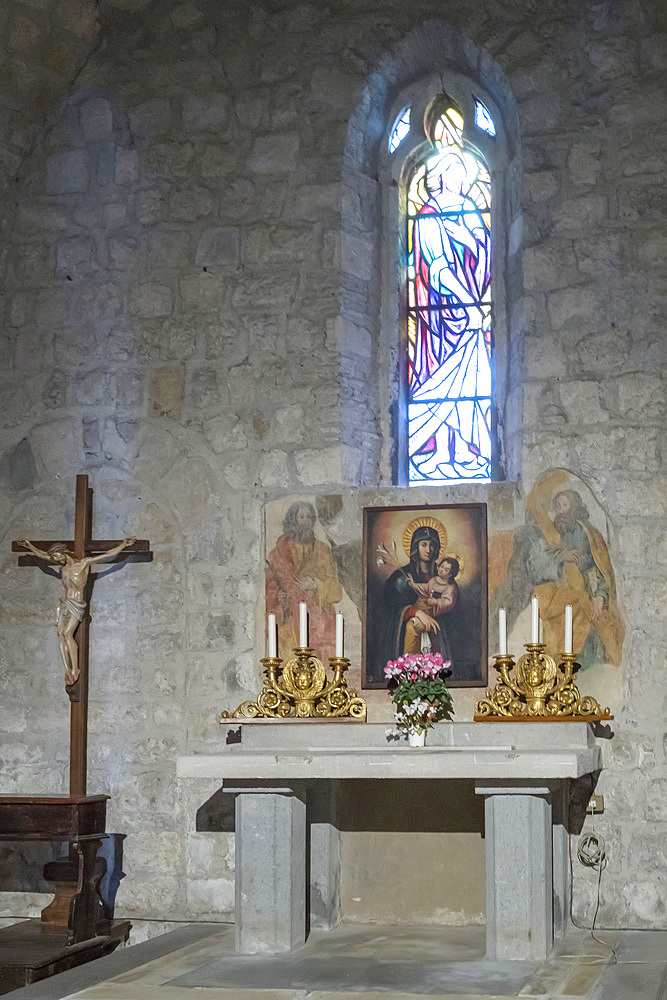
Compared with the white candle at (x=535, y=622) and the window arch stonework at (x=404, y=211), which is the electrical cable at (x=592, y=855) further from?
the window arch stonework at (x=404, y=211)

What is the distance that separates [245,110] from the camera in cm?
782

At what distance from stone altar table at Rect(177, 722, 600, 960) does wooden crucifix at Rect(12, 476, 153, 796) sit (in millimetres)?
1370

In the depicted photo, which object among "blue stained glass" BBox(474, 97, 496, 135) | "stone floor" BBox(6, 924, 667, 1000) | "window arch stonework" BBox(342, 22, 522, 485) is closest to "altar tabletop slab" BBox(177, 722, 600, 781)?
"stone floor" BBox(6, 924, 667, 1000)

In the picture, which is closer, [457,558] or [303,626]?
[303,626]

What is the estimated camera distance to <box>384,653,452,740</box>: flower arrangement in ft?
20.4

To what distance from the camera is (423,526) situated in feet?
23.5

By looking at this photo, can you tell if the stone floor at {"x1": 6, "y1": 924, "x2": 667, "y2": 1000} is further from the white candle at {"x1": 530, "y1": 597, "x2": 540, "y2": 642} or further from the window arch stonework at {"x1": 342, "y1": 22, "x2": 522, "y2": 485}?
the window arch stonework at {"x1": 342, "y1": 22, "x2": 522, "y2": 485}

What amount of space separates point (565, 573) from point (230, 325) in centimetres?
250

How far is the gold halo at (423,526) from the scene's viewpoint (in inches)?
280

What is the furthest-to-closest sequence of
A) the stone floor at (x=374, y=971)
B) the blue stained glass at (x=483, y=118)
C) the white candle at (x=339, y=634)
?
the blue stained glass at (x=483, y=118)
the white candle at (x=339, y=634)
the stone floor at (x=374, y=971)

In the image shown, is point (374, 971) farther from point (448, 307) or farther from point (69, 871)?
point (448, 307)

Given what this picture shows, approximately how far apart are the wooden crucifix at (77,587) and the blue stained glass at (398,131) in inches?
113

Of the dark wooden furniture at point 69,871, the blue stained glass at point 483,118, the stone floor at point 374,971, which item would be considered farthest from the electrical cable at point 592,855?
the blue stained glass at point 483,118

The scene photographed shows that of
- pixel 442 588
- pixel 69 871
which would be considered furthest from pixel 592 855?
pixel 69 871
